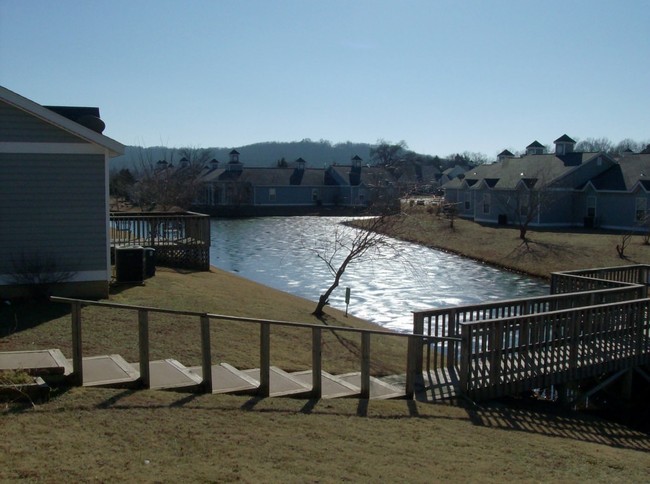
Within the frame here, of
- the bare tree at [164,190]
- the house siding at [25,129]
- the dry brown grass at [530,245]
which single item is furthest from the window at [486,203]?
the house siding at [25,129]

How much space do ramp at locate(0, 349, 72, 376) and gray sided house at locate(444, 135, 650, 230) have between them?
36443 mm

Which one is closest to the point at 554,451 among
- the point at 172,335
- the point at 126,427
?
the point at 126,427

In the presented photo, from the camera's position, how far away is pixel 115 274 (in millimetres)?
16125

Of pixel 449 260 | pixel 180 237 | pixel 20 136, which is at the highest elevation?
pixel 20 136

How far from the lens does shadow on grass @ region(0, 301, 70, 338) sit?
10734mm

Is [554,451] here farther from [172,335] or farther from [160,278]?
[160,278]

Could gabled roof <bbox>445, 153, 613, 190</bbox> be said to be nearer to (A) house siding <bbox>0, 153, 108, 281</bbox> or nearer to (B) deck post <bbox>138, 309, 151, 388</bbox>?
(A) house siding <bbox>0, 153, 108, 281</bbox>

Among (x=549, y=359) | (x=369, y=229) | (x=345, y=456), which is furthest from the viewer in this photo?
(x=369, y=229)

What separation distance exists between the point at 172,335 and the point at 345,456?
5556 millimetres

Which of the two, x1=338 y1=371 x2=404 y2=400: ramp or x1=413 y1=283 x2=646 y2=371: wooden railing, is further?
x1=413 y1=283 x2=646 y2=371: wooden railing

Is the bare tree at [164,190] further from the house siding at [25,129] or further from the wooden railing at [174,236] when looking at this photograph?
the house siding at [25,129]

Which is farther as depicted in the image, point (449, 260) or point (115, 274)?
point (449, 260)

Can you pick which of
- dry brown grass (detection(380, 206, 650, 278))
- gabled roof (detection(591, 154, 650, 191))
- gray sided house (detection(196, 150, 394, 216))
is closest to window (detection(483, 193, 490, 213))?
dry brown grass (detection(380, 206, 650, 278))

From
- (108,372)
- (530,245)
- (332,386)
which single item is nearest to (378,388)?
(332,386)
